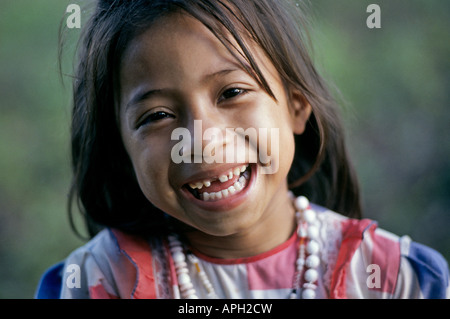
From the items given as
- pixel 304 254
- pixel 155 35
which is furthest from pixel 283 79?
pixel 304 254

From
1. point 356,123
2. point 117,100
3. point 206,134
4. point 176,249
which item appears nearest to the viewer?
point 206,134

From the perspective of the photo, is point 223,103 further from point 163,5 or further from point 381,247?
point 381,247

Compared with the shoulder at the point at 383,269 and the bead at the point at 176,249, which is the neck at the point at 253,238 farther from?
the shoulder at the point at 383,269

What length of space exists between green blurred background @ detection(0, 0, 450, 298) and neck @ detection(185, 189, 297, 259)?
0.77 metres

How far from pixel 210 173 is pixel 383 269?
18.1 inches

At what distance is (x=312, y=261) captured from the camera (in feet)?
4.02

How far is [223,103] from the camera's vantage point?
1064mm

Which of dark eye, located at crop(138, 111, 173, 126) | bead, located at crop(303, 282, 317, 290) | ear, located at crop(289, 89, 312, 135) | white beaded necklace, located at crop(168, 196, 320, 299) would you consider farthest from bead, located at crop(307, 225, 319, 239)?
dark eye, located at crop(138, 111, 173, 126)

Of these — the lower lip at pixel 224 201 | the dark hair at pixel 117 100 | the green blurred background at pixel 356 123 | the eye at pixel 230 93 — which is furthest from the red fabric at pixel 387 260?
the green blurred background at pixel 356 123

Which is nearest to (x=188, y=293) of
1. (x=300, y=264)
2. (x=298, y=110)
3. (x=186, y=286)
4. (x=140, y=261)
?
(x=186, y=286)

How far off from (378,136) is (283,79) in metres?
1.02

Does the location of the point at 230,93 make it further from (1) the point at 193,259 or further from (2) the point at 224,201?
(1) the point at 193,259

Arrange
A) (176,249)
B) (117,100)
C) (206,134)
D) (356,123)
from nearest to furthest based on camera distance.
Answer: (206,134) → (117,100) → (176,249) → (356,123)

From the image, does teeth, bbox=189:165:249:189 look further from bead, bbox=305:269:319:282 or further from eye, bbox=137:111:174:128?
bead, bbox=305:269:319:282
